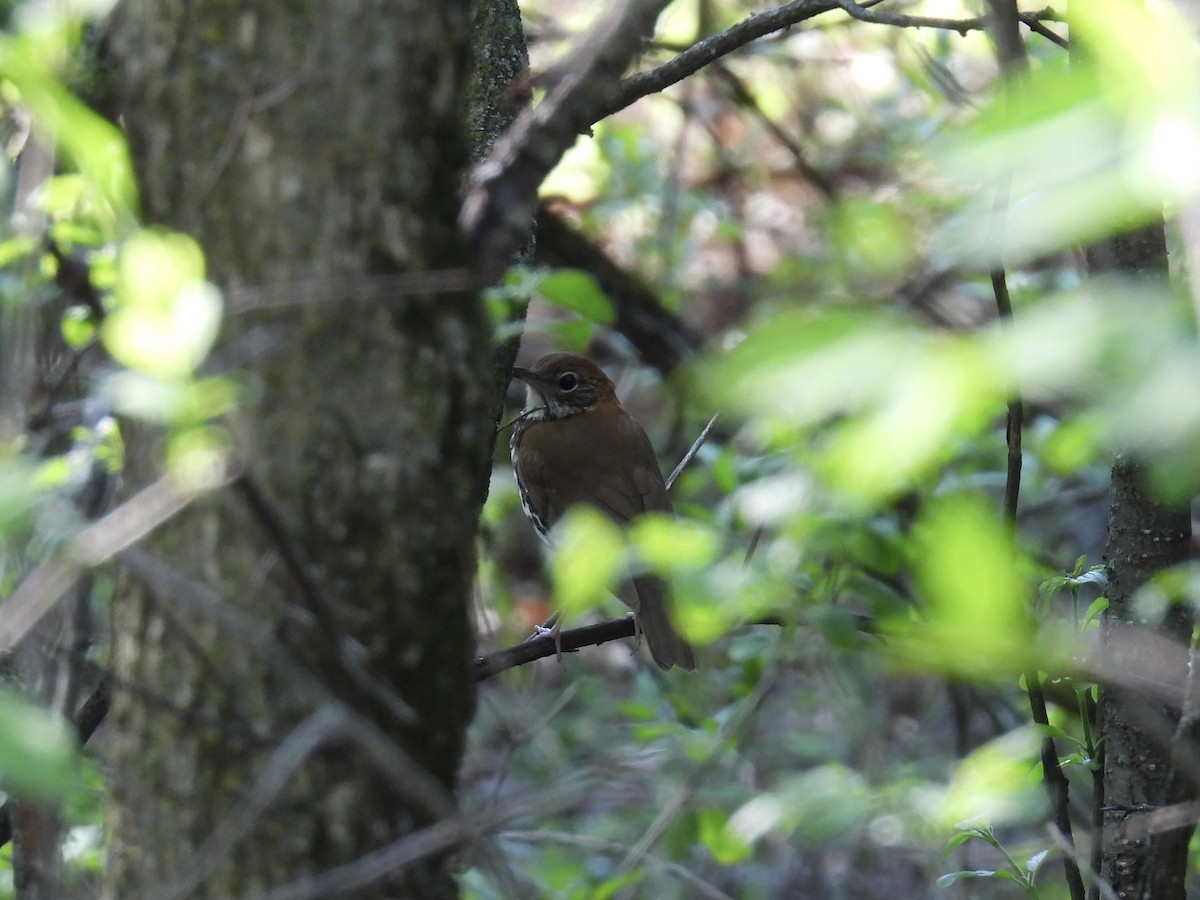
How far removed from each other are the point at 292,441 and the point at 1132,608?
1751 mm

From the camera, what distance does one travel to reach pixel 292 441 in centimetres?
130

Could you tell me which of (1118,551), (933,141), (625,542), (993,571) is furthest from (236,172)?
(1118,551)

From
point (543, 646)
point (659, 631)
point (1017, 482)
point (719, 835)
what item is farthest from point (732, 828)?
point (1017, 482)

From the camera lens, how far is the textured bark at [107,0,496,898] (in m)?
1.28

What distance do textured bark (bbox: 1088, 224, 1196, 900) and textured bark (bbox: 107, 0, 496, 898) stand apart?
4.67 ft

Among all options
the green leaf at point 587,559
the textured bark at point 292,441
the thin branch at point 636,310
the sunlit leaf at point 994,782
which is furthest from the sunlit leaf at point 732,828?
the thin branch at point 636,310

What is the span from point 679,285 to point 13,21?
5.15 m

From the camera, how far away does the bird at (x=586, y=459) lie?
12.9ft

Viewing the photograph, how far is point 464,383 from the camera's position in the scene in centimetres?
139

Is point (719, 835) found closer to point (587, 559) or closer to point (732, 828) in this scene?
point (732, 828)

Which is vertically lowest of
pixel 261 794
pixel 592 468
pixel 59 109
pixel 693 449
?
pixel 592 468

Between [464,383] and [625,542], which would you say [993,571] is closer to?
[625,542]

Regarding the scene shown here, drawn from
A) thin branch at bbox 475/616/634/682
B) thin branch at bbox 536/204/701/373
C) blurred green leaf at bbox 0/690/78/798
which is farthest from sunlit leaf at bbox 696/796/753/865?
thin branch at bbox 536/204/701/373

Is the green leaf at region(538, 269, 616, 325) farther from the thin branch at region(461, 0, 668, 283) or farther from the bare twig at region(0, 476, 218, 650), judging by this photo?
the bare twig at region(0, 476, 218, 650)
